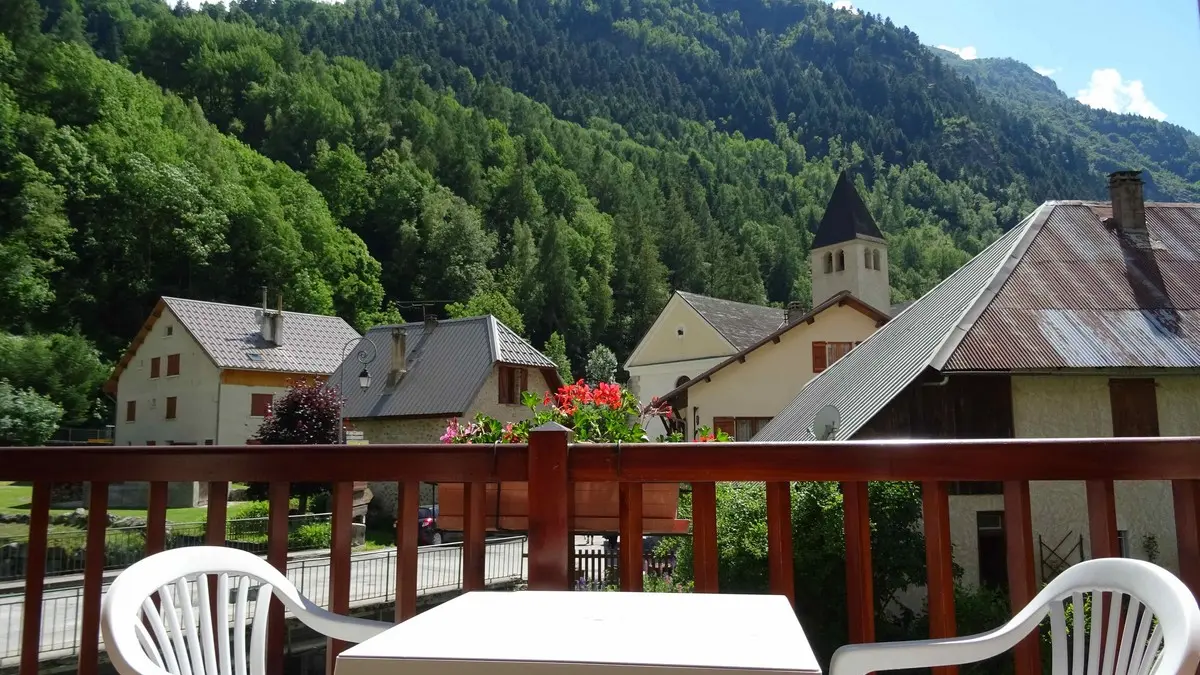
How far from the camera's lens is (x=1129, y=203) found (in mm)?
17797

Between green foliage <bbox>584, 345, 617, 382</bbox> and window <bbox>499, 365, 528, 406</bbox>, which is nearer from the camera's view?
window <bbox>499, 365, 528, 406</bbox>

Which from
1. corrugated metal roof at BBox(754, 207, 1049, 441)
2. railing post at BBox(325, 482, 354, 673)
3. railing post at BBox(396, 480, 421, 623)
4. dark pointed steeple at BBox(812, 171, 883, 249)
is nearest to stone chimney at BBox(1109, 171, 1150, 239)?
corrugated metal roof at BBox(754, 207, 1049, 441)

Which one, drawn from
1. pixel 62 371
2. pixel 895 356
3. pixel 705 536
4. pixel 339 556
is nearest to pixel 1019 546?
pixel 705 536

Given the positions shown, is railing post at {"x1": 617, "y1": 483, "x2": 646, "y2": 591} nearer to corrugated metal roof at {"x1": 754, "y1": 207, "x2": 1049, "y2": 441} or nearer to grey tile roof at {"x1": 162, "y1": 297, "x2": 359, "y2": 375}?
corrugated metal roof at {"x1": 754, "y1": 207, "x2": 1049, "y2": 441}

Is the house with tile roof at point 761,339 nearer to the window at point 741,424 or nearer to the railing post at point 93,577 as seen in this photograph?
the window at point 741,424

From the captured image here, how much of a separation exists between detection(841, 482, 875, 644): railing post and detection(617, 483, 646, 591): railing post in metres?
Result: 0.51

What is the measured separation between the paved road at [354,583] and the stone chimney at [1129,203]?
13.7 metres

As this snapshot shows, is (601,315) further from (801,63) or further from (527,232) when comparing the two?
(801,63)

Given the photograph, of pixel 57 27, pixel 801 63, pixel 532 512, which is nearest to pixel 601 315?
pixel 57 27

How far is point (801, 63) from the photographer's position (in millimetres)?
134875

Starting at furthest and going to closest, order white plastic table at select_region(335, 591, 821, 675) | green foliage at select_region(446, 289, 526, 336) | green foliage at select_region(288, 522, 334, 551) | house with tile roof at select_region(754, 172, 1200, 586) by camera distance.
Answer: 1. green foliage at select_region(446, 289, 526, 336)
2. green foliage at select_region(288, 522, 334, 551)
3. house with tile roof at select_region(754, 172, 1200, 586)
4. white plastic table at select_region(335, 591, 821, 675)

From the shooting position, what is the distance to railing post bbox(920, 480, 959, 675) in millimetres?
2025

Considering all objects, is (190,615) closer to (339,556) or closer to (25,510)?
(339,556)

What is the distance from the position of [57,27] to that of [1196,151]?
16103 centimetres
